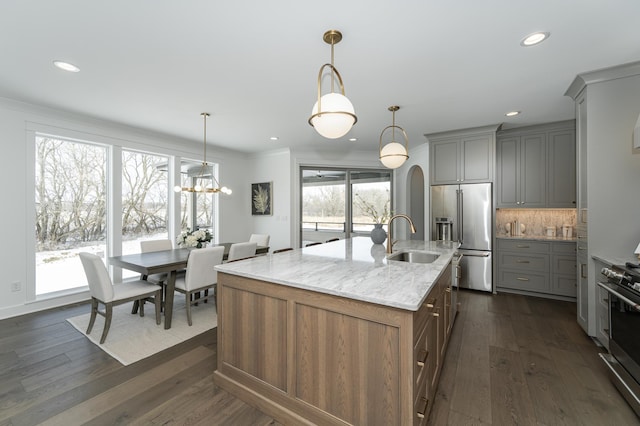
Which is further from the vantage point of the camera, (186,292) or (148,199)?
(148,199)

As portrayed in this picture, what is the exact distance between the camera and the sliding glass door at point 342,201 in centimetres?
619

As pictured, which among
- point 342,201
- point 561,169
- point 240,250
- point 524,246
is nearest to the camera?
point 240,250

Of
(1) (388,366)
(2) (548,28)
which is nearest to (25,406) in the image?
(1) (388,366)

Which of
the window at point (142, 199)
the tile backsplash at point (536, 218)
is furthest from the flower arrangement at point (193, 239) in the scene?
the tile backsplash at point (536, 218)

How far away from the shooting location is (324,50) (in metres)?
2.25

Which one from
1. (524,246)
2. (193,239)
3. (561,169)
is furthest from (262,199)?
(561,169)

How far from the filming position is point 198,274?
3213 mm

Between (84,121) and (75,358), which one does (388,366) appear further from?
(84,121)

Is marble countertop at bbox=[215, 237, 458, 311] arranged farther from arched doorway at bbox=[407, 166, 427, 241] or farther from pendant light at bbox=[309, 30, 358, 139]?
arched doorway at bbox=[407, 166, 427, 241]

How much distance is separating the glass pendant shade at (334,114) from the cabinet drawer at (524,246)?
3.97m

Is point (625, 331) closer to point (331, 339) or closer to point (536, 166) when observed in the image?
point (331, 339)

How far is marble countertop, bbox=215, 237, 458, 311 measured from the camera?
1418 mm

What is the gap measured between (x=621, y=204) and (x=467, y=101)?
1.84 metres

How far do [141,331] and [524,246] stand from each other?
5.35 meters
